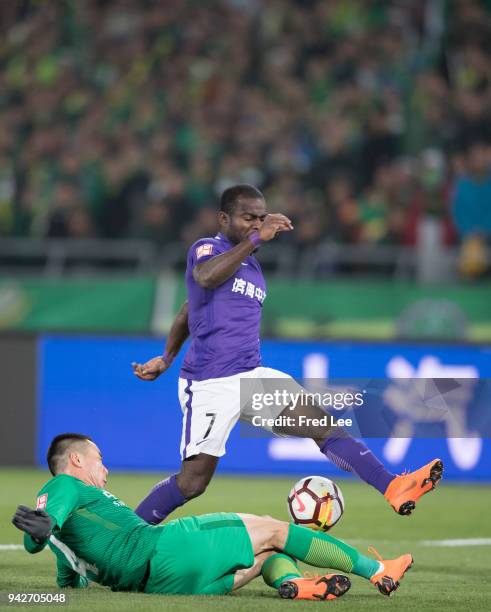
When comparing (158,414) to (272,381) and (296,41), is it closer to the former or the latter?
(272,381)

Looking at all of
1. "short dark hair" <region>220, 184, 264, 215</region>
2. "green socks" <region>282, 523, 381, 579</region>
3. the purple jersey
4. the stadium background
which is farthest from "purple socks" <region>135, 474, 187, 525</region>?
the stadium background

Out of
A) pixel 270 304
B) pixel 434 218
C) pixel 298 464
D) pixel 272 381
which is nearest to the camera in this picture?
pixel 272 381

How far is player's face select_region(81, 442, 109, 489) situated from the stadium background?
266 inches

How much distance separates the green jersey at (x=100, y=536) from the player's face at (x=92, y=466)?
0.25ft

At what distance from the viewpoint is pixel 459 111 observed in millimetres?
16031

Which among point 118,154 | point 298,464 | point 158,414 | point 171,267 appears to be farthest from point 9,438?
point 118,154

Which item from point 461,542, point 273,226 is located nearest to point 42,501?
point 273,226

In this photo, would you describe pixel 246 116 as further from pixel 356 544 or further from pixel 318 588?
pixel 318 588

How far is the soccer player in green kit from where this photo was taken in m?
5.12

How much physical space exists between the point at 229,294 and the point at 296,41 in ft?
37.8

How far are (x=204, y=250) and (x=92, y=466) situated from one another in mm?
1398

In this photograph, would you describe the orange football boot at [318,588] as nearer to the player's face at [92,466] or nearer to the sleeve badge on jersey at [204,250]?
the player's face at [92,466]

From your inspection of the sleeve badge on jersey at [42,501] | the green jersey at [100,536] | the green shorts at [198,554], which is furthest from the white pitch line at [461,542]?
the sleeve badge on jersey at [42,501]

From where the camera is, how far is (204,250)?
244 inches
